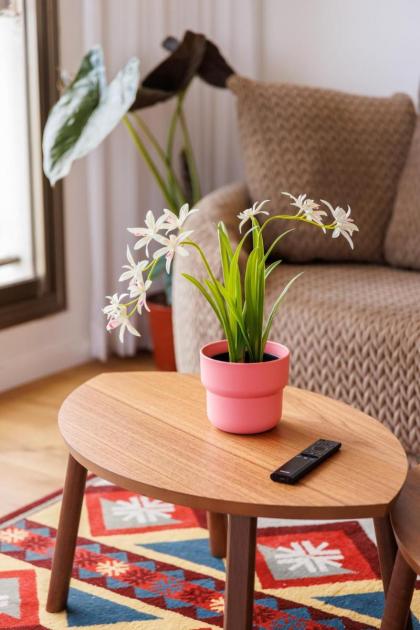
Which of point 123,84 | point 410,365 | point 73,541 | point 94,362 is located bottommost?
point 94,362

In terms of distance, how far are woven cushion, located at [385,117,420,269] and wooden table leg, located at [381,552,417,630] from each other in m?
1.30

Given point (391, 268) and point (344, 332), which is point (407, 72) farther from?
point (344, 332)

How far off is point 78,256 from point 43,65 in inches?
23.9

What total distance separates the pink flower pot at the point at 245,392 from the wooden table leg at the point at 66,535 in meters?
0.29

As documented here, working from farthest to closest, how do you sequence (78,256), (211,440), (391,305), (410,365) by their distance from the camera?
(78,256)
(391,305)
(410,365)
(211,440)

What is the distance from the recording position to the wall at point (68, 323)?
2.87 metres

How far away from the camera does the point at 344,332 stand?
6.75ft

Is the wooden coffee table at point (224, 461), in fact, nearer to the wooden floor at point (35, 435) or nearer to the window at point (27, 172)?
the wooden floor at point (35, 435)

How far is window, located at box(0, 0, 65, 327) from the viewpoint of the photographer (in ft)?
9.04

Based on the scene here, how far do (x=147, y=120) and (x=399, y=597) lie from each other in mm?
2112

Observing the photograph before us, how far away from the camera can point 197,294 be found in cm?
221

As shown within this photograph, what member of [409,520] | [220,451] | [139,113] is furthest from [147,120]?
[409,520]

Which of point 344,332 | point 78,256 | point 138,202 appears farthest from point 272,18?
point 344,332

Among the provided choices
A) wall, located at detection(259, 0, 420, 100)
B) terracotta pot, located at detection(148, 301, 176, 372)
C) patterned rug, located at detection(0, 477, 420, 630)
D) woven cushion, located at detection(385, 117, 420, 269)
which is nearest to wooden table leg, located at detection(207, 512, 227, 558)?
patterned rug, located at detection(0, 477, 420, 630)
